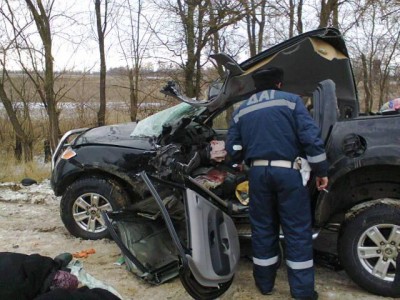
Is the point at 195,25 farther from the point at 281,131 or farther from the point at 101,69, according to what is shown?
the point at 281,131

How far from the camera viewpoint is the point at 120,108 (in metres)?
16.3

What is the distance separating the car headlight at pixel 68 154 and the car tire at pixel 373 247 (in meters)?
3.12

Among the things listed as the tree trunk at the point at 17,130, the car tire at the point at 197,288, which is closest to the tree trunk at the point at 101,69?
the tree trunk at the point at 17,130

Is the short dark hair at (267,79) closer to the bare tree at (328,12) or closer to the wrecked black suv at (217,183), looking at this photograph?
the wrecked black suv at (217,183)

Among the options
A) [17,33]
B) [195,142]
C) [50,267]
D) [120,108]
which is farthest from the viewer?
[120,108]

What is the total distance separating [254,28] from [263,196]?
1577 cm

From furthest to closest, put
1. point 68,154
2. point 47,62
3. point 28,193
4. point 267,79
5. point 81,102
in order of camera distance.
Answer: point 81,102
point 47,62
point 28,193
point 68,154
point 267,79

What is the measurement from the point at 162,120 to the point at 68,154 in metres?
1.17

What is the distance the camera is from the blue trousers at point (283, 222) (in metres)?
3.54

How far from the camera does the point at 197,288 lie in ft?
10.7

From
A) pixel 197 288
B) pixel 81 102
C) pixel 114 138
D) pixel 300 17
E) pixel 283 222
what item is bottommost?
pixel 197 288

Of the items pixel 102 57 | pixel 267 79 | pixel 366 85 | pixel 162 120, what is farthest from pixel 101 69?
pixel 366 85

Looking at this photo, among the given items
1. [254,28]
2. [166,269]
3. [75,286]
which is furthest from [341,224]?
[254,28]

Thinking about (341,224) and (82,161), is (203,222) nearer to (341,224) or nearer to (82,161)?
(341,224)
